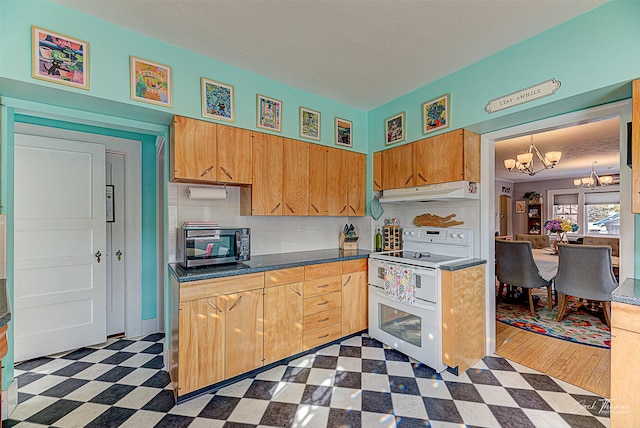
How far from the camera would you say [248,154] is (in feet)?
8.28

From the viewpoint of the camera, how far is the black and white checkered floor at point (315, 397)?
179 centimetres

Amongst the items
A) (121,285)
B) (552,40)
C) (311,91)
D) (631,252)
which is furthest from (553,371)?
(121,285)

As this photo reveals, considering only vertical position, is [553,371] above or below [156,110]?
below

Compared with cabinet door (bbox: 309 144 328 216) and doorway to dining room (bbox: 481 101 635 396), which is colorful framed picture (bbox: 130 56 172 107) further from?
doorway to dining room (bbox: 481 101 635 396)

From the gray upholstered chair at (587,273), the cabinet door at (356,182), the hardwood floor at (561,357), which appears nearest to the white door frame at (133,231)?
the cabinet door at (356,182)

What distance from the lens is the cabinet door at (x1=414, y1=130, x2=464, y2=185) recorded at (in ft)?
8.20

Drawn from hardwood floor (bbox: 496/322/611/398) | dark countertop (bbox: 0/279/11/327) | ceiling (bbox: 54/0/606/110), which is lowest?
hardwood floor (bbox: 496/322/611/398)

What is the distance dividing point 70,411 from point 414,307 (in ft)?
8.50

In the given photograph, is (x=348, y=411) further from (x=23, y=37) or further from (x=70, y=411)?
(x=23, y=37)

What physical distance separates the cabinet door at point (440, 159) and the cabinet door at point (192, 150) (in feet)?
6.34

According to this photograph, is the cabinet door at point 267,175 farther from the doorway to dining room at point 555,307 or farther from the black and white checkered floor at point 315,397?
the doorway to dining room at point 555,307

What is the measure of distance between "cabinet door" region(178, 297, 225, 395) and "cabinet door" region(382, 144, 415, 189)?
6.86ft

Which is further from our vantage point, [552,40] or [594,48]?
[552,40]

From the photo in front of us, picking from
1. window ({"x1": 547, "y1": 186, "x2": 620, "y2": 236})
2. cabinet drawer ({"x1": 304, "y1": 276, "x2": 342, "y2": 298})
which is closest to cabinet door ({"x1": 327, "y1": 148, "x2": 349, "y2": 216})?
cabinet drawer ({"x1": 304, "y1": 276, "x2": 342, "y2": 298})
